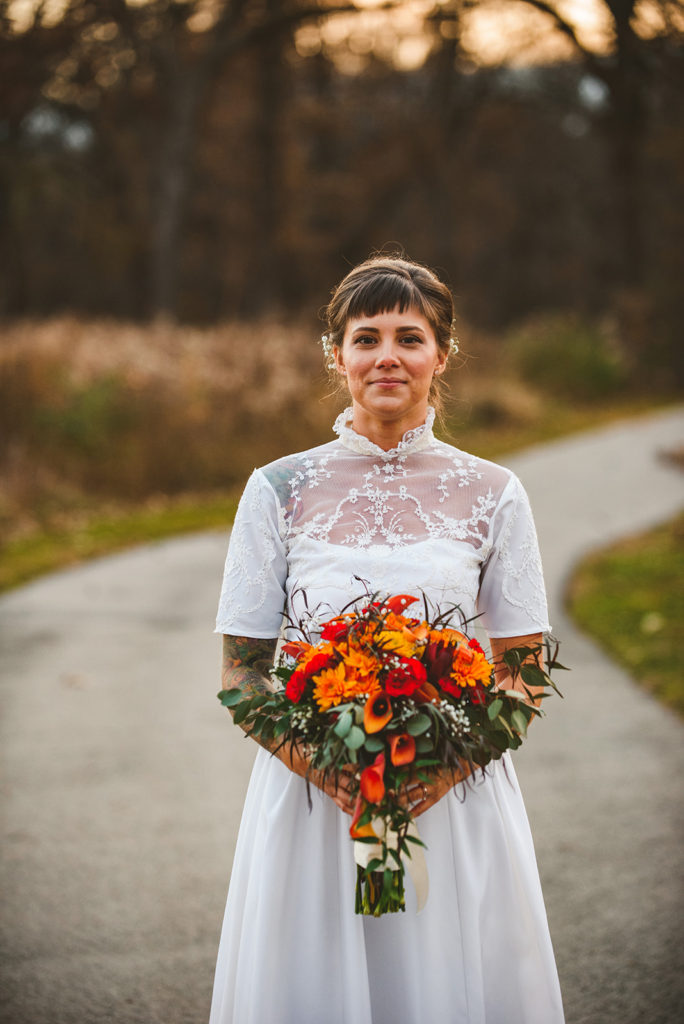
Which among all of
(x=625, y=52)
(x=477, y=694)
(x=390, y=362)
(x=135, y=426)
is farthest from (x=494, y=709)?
(x=135, y=426)

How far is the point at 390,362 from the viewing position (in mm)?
2414

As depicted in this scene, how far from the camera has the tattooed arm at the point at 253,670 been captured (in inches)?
92.8

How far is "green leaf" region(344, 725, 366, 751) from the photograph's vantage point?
201 cm

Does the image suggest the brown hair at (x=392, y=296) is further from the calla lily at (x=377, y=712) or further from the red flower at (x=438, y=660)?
the calla lily at (x=377, y=712)

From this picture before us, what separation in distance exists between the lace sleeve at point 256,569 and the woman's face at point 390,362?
1.17 feet

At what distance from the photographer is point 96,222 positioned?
1003 inches

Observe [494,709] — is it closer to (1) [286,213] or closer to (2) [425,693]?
(2) [425,693]

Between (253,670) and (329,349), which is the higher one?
(329,349)

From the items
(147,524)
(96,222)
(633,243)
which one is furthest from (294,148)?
(147,524)

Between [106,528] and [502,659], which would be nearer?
[502,659]

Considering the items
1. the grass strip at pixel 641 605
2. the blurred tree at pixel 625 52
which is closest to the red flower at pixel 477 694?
the grass strip at pixel 641 605

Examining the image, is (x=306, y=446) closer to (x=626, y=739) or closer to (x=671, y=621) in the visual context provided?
(x=671, y=621)

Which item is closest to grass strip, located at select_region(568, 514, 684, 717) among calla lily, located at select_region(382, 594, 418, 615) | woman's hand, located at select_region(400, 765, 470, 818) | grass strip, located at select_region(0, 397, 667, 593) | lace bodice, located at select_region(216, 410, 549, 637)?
grass strip, located at select_region(0, 397, 667, 593)

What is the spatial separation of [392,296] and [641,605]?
6114 millimetres
